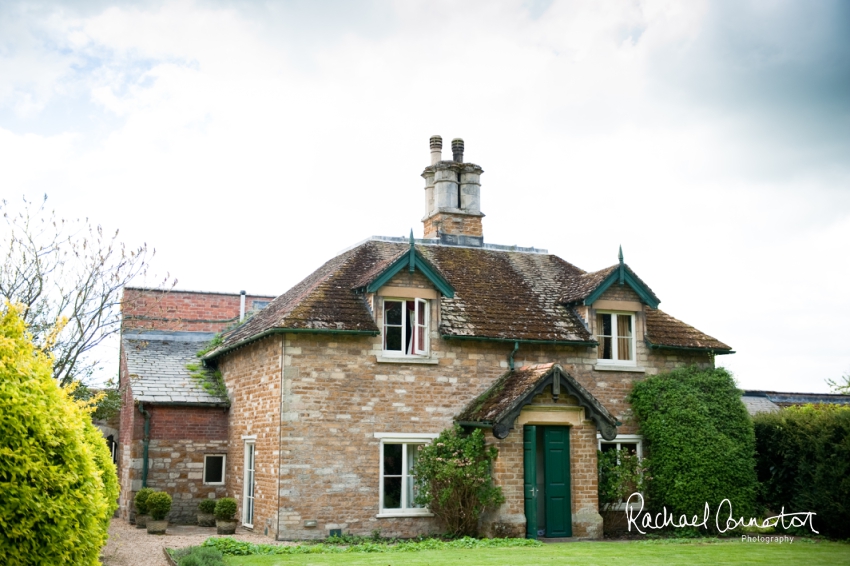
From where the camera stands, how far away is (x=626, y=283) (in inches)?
860

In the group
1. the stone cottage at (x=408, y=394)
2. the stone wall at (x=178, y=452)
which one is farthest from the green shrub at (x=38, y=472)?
the stone wall at (x=178, y=452)

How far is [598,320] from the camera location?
22.2 meters

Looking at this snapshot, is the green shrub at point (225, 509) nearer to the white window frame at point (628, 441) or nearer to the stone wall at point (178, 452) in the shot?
the stone wall at point (178, 452)

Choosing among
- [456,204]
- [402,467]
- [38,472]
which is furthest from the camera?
[456,204]

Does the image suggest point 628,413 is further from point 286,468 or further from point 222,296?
point 222,296

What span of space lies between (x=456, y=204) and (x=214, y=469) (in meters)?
10.5

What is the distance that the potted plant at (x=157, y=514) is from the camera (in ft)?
65.9

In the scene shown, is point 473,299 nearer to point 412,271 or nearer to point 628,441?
point 412,271

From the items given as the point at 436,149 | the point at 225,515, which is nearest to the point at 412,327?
the point at 225,515

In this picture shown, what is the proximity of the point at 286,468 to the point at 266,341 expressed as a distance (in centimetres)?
332

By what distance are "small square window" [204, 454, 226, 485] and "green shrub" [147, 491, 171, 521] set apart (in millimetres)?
2735

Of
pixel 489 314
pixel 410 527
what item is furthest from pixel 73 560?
pixel 489 314

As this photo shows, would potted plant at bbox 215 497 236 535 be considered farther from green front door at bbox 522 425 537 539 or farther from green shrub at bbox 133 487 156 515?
green front door at bbox 522 425 537 539

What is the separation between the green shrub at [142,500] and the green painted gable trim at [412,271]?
24.7 feet
